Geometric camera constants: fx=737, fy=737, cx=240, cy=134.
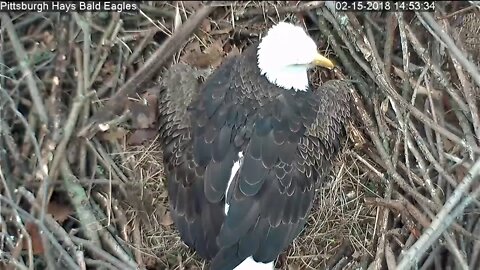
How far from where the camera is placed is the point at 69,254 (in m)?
3.33

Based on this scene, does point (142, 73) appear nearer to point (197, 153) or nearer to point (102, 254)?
point (197, 153)

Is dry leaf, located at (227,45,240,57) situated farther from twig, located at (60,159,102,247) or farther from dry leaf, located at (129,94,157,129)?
twig, located at (60,159,102,247)

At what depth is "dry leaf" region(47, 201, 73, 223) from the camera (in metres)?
3.48

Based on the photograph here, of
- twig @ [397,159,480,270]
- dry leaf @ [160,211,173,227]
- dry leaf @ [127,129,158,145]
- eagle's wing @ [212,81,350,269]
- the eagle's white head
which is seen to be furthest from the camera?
dry leaf @ [127,129,158,145]

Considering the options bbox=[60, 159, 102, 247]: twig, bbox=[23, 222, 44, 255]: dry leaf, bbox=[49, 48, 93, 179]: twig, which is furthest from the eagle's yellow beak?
bbox=[23, 222, 44, 255]: dry leaf

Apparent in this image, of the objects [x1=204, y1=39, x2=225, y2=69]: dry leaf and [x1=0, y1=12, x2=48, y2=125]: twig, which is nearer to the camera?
[x1=0, y1=12, x2=48, y2=125]: twig

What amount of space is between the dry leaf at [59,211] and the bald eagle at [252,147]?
1.69 ft

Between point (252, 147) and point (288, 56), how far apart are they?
0.48m

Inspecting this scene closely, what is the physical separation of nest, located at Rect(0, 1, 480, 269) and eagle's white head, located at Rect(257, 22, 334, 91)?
26 cm

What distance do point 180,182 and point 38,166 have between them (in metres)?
0.67

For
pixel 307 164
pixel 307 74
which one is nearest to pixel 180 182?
pixel 307 164

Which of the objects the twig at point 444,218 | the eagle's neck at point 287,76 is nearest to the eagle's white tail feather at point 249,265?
the twig at point 444,218

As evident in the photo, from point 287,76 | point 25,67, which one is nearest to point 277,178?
point 287,76

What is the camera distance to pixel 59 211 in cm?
351
